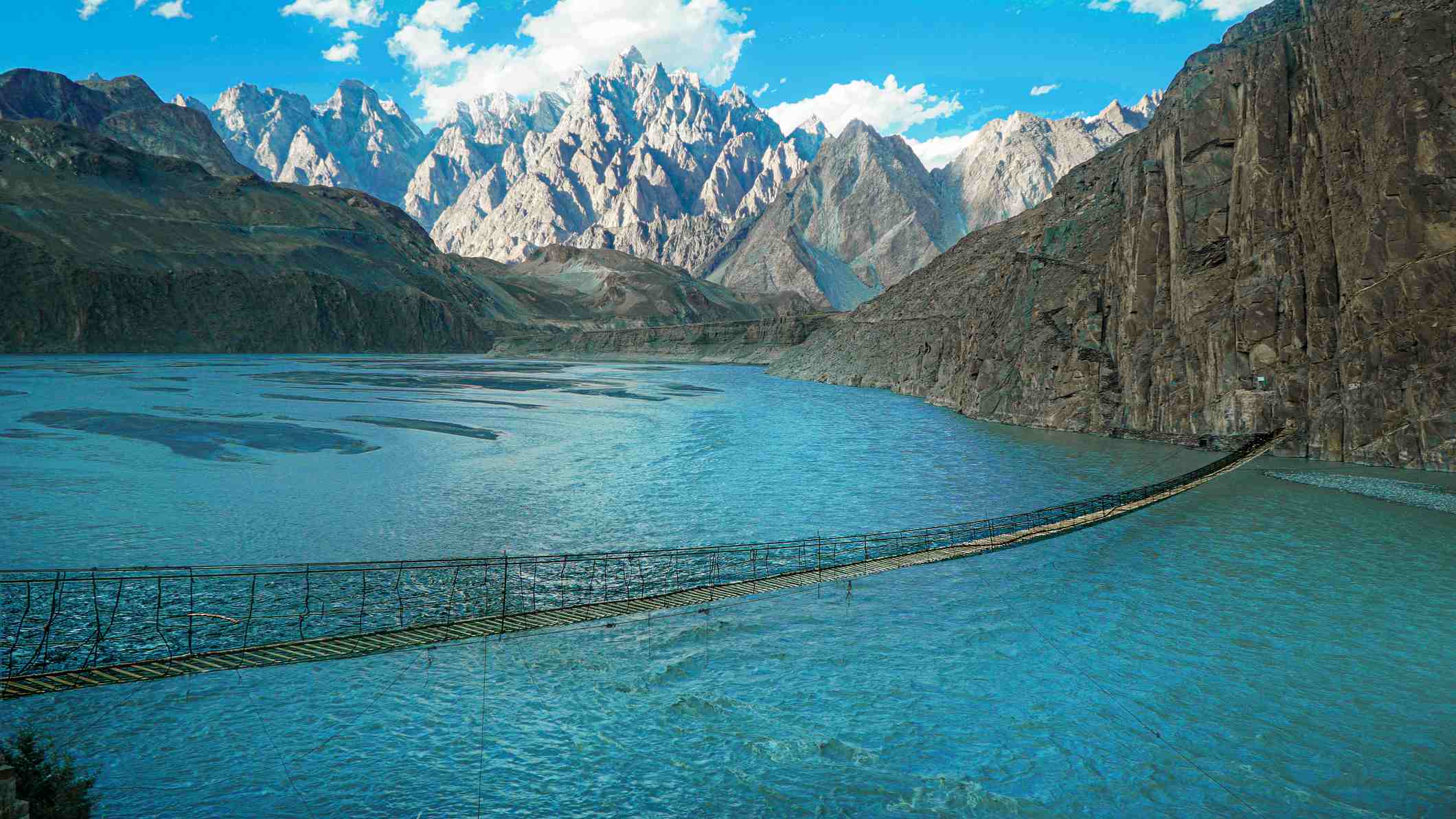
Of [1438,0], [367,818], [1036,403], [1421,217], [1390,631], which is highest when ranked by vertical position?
[1438,0]

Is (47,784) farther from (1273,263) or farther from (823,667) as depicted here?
(1273,263)

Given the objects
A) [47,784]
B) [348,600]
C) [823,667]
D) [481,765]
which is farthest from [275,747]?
[823,667]

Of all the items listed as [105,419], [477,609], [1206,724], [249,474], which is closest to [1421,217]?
[1206,724]

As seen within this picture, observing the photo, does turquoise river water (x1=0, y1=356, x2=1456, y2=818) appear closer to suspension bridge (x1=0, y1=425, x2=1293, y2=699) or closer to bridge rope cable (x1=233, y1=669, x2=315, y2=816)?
bridge rope cable (x1=233, y1=669, x2=315, y2=816)

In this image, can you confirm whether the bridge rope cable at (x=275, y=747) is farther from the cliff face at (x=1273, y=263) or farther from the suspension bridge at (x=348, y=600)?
the cliff face at (x=1273, y=263)

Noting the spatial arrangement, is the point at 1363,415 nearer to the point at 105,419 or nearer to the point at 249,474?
the point at 249,474

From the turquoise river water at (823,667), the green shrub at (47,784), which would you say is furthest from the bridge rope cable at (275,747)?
the green shrub at (47,784)

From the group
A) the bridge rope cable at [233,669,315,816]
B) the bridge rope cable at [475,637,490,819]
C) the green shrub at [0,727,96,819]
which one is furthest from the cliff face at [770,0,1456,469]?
the green shrub at [0,727,96,819]
